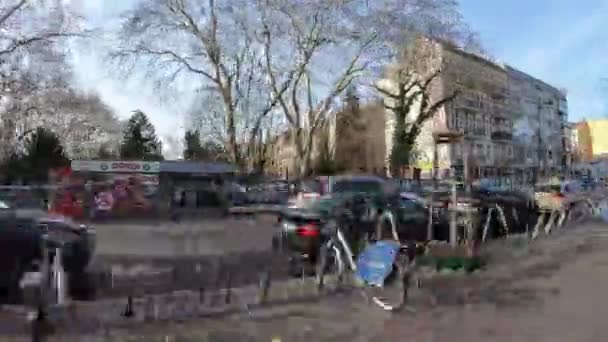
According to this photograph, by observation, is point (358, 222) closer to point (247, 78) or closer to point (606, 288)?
point (606, 288)

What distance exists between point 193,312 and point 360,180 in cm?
1416

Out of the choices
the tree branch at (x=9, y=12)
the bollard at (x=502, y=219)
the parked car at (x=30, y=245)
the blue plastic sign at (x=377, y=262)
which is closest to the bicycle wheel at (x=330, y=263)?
the blue plastic sign at (x=377, y=262)

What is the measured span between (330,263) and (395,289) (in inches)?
49.1

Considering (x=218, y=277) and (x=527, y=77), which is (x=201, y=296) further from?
(x=527, y=77)

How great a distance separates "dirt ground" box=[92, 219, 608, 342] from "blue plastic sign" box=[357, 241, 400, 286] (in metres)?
0.33


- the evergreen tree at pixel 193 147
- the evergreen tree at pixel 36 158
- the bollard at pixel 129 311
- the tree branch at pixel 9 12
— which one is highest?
the tree branch at pixel 9 12

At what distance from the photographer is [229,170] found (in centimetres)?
4053

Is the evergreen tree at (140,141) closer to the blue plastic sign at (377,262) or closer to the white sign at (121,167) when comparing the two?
the white sign at (121,167)

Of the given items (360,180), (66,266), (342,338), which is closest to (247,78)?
(360,180)

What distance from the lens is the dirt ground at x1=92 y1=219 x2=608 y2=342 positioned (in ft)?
24.1

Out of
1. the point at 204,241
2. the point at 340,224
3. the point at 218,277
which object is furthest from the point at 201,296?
the point at 340,224

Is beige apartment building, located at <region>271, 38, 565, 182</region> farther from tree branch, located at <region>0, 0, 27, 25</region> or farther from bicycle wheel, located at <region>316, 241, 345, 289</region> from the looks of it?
bicycle wheel, located at <region>316, 241, 345, 289</region>

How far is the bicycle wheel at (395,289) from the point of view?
356 inches

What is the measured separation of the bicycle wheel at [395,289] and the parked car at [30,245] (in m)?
4.20
